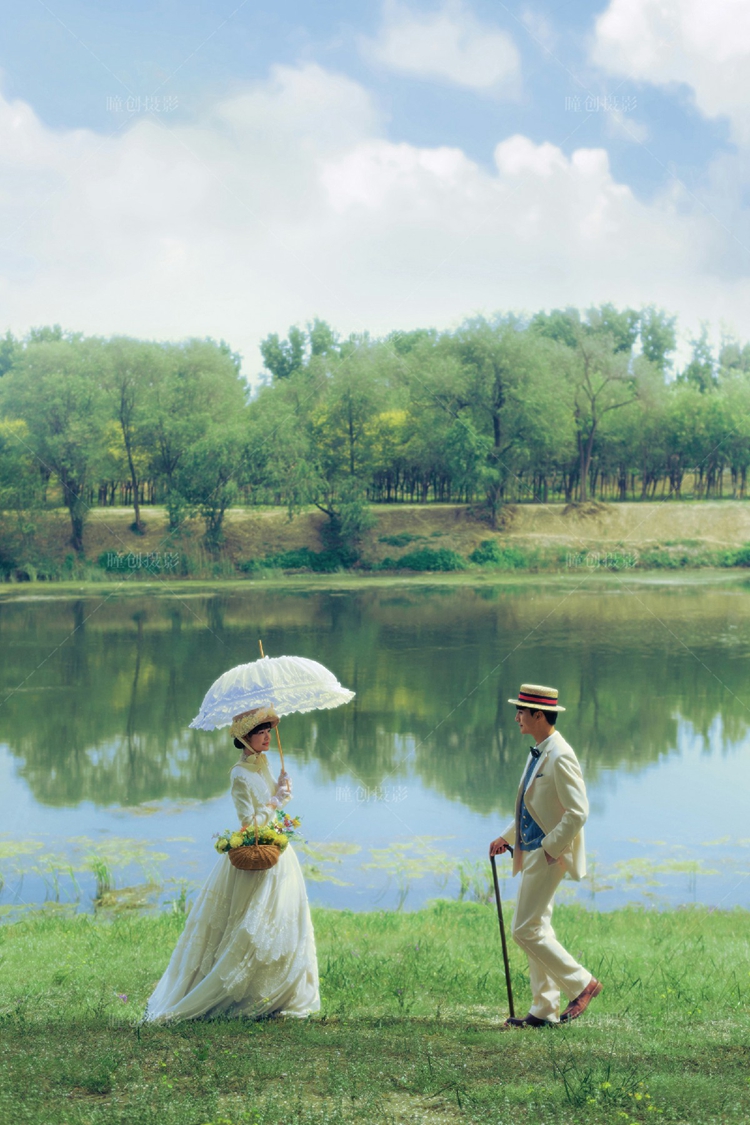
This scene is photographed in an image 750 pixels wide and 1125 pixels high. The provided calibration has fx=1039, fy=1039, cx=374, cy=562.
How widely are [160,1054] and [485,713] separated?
49.1 ft

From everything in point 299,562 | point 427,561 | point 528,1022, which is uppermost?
point 528,1022

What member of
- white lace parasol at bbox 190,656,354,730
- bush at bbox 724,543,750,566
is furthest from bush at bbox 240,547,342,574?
white lace parasol at bbox 190,656,354,730

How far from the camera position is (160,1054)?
4.73 m

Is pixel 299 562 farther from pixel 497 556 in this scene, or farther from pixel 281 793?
pixel 281 793

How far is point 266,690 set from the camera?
5.77 metres

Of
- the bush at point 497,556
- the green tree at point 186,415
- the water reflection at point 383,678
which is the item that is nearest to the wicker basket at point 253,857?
the water reflection at point 383,678

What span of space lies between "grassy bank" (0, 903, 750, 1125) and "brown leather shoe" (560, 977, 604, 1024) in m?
0.09

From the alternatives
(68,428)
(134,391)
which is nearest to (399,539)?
(68,428)

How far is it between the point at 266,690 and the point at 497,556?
139 feet

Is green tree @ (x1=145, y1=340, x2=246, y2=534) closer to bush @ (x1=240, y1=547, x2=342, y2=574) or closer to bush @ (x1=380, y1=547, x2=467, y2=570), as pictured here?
bush @ (x1=240, y1=547, x2=342, y2=574)

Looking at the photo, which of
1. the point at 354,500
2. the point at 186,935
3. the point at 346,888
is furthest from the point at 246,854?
the point at 354,500

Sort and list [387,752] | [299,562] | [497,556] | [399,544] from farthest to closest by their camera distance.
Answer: [399,544] → [299,562] → [497,556] → [387,752]

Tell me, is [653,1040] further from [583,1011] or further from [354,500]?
[354,500]

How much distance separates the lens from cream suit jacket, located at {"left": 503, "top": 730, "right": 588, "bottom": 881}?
17.7ft
